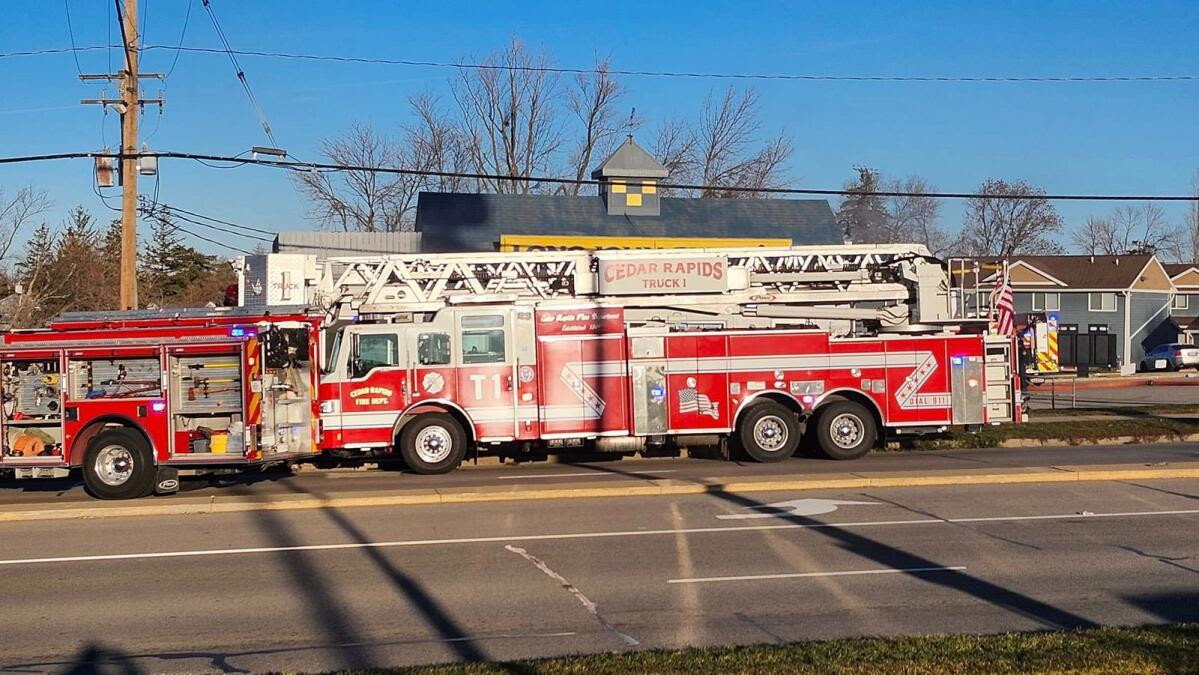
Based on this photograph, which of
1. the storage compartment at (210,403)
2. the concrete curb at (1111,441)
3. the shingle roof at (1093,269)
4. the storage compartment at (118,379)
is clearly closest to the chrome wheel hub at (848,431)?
the concrete curb at (1111,441)

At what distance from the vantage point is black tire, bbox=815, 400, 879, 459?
57.1 ft

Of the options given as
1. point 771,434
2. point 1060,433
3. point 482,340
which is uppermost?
point 482,340

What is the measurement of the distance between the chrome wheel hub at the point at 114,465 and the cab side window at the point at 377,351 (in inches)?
137

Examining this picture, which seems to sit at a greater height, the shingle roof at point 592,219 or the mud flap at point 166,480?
the shingle roof at point 592,219

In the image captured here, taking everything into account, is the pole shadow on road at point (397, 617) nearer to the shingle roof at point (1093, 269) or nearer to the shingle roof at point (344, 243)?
the shingle roof at point (344, 243)

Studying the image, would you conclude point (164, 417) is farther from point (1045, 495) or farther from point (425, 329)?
point (1045, 495)

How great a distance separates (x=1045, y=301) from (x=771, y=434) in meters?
48.7

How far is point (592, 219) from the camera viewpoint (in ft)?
123

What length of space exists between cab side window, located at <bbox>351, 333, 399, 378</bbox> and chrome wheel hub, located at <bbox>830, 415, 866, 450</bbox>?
6.84 metres

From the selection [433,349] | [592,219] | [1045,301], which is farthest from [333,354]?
[1045,301]

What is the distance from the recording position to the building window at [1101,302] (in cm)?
6069

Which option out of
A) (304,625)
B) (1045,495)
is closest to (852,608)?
(304,625)

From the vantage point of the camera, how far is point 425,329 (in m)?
16.7

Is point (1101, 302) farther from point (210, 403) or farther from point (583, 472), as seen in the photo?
point (210, 403)
